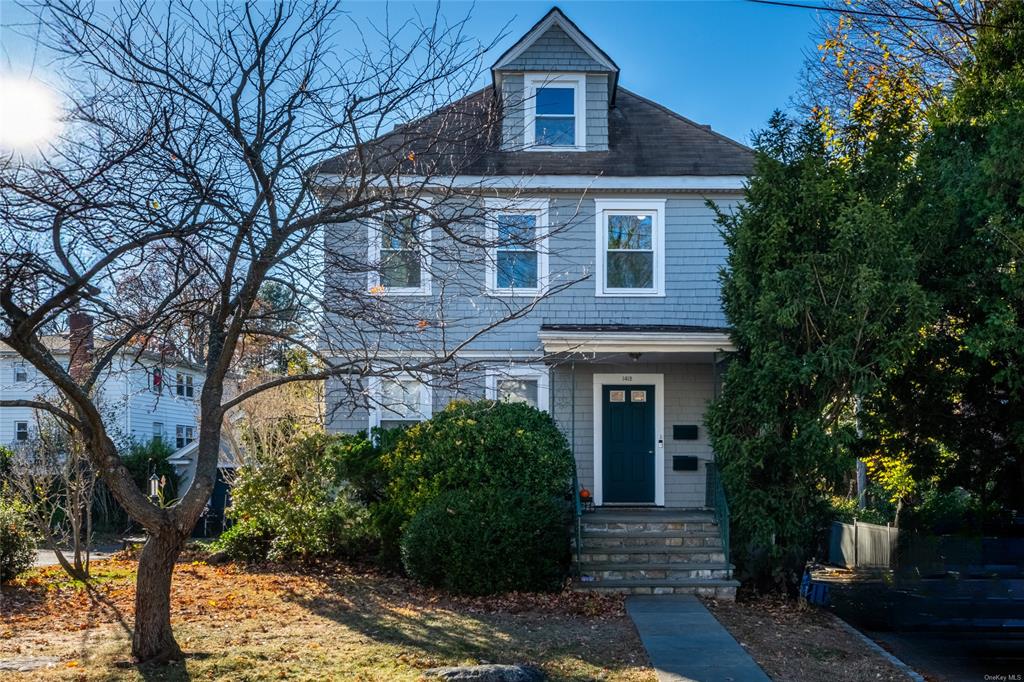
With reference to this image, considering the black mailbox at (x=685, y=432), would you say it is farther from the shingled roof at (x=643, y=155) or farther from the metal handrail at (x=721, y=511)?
the shingled roof at (x=643, y=155)

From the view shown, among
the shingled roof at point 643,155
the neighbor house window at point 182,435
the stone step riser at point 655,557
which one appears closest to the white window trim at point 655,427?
the stone step riser at point 655,557

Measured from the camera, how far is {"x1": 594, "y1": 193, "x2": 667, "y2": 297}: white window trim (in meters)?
15.4

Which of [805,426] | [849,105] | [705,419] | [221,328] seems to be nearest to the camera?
[221,328]

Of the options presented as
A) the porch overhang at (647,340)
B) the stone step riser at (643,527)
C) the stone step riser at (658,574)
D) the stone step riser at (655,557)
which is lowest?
the stone step riser at (658,574)

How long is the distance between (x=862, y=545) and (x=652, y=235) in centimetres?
725

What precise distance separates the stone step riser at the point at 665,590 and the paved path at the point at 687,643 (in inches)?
6.5

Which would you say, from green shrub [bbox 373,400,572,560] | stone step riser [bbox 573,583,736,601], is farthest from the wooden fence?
green shrub [bbox 373,400,572,560]

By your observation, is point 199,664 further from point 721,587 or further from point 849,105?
point 849,105

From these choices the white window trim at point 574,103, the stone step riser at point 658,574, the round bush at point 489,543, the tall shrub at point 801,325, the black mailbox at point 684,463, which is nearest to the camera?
the tall shrub at point 801,325

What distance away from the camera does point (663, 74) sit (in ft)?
49.7

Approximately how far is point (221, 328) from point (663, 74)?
999 centimetres

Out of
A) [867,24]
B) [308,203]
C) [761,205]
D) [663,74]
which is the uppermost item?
[867,24]

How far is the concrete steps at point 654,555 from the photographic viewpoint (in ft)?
38.8

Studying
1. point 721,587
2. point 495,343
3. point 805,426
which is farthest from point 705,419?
point 495,343
